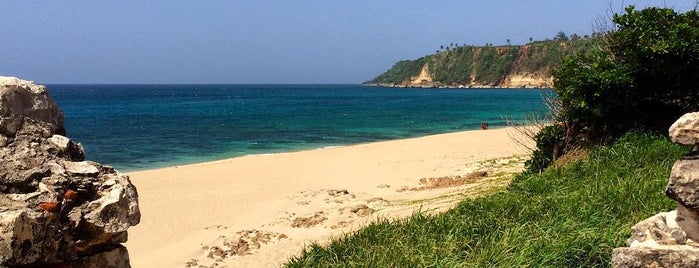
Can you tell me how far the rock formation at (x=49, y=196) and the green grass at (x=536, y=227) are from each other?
3404 millimetres

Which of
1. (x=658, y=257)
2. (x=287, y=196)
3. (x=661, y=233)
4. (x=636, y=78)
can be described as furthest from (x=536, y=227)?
(x=287, y=196)

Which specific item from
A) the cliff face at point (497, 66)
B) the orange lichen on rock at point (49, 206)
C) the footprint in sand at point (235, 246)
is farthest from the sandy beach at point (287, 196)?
the cliff face at point (497, 66)

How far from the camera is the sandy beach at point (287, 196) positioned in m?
11.3

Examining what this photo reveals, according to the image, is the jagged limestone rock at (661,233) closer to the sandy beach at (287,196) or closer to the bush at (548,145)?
the sandy beach at (287,196)

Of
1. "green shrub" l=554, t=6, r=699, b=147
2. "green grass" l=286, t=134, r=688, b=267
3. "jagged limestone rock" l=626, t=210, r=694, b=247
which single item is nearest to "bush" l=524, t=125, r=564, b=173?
"green shrub" l=554, t=6, r=699, b=147

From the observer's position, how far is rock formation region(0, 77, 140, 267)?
3.35 metres

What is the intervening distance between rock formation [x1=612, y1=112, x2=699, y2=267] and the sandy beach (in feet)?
19.0

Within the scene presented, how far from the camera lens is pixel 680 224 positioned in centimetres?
418

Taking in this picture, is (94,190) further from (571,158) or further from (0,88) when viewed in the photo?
(571,158)

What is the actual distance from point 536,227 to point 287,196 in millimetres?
10706

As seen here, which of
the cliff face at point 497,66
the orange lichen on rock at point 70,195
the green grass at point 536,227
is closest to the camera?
the orange lichen on rock at point 70,195

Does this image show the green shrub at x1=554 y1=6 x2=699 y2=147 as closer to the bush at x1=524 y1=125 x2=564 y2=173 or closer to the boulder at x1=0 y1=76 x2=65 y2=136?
the bush at x1=524 y1=125 x2=564 y2=173

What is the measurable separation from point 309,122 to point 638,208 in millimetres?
46685

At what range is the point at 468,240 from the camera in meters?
6.71
